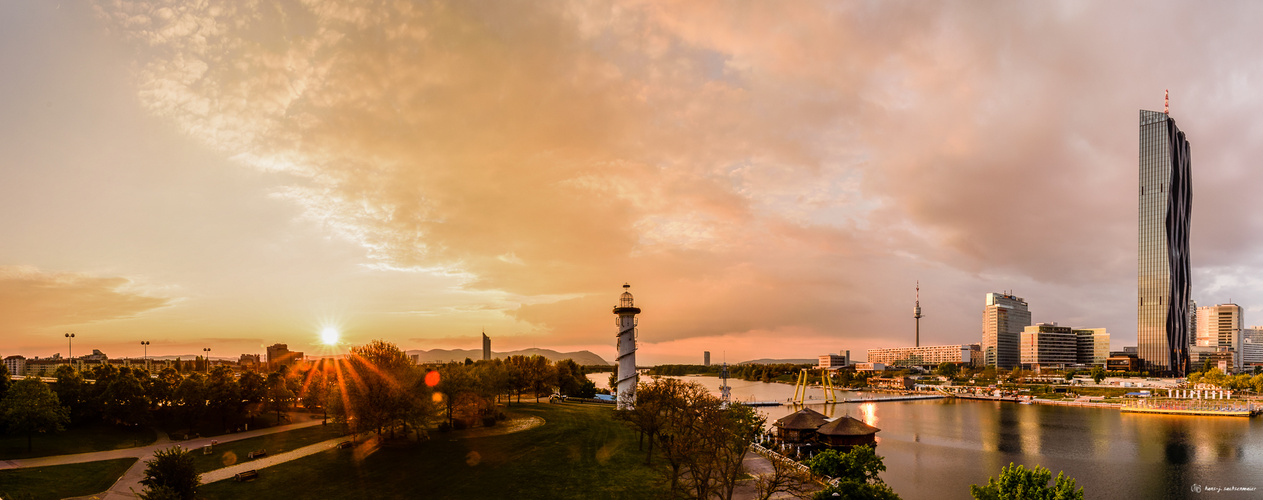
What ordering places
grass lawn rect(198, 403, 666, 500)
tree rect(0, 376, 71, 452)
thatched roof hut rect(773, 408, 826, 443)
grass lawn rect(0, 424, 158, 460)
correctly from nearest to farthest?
grass lawn rect(198, 403, 666, 500)
grass lawn rect(0, 424, 158, 460)
tree rect(0, 376, 71, 452)
thatched roof hut rect(773, 408, 826, 443)

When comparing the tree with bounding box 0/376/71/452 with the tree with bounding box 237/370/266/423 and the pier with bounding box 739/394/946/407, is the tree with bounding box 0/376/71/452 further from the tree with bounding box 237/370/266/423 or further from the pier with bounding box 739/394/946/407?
the pier with bounding box 739/394/946/407

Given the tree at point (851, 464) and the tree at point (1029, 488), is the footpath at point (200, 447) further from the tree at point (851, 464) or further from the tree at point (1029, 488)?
the tree at point (1029, 488)

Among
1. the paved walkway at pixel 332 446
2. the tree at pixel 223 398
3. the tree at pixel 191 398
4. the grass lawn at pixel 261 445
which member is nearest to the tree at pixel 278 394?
the tree at pixel 223 398

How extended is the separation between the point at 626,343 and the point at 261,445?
39.6 metres

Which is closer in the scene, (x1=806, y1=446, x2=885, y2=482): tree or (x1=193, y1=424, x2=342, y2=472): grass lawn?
(x1=806, y1=446, x2=885, y2=482): tree

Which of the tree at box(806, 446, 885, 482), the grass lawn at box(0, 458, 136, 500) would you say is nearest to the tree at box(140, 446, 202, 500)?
the grass lawn at box(0, 458, 136, 500)

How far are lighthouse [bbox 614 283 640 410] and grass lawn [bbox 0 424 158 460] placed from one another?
155 feet

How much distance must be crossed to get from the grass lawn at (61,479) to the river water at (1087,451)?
184ft

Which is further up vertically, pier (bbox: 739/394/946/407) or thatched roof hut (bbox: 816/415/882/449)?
thatched roof hut (bbox: 816/415/882/449)

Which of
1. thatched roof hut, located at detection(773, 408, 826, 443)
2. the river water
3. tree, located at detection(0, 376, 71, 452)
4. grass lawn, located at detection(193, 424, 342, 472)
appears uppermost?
tree, located at detection(0, 376, 71, 452)

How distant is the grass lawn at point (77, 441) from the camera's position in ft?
146

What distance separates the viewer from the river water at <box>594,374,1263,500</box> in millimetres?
49594

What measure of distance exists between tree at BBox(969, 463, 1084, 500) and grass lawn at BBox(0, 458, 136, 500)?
5195cm

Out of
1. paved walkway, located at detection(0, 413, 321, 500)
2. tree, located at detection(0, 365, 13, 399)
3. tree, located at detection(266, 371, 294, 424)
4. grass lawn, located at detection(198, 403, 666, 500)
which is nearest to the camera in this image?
paved walkway, located at detection(0, 413, 321, 500)
